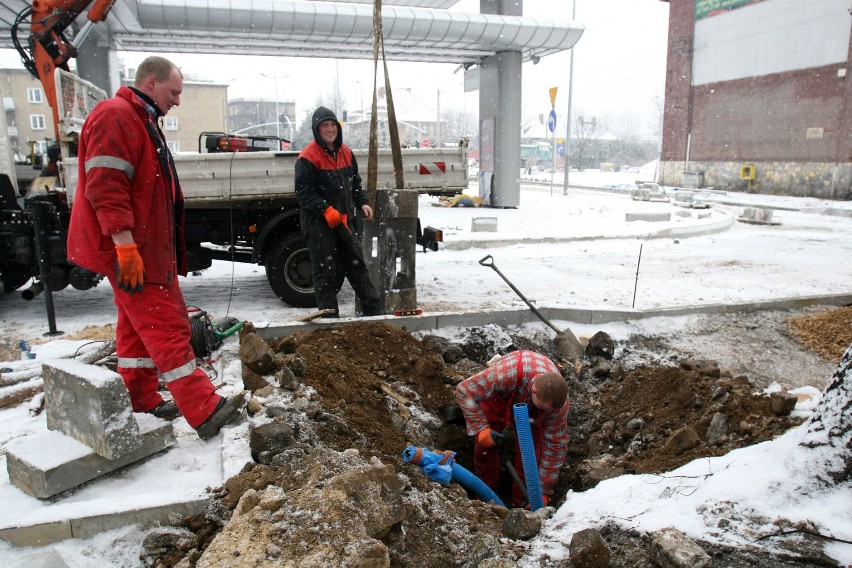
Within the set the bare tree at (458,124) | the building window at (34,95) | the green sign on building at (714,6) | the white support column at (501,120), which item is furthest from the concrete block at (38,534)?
the bare tree at (458,124)

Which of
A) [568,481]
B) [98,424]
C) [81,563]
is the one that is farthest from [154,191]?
[568,481]

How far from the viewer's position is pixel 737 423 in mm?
3375

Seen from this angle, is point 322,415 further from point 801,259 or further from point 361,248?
point 801,259

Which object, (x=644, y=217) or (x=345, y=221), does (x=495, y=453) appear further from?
(x=644, y=217)

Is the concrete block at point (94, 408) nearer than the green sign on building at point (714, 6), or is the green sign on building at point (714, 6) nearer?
the concrete block at point (94, 408)

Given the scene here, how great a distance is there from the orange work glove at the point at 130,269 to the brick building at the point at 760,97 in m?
24.3

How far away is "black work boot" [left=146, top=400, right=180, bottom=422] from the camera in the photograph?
332 centimetres

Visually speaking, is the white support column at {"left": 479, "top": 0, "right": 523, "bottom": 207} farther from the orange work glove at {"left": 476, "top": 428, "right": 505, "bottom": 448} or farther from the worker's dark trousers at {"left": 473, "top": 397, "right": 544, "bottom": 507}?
the orange work glove at {"left": 476, "top": 428, "right": 505, "bottom": 448}

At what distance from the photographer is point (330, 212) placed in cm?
495

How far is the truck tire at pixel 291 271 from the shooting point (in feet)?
20.1

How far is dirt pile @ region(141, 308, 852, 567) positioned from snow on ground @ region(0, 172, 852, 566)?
252 mm

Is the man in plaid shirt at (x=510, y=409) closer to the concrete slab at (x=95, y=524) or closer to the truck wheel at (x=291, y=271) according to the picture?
the concrete slab at (x=95, y=524)

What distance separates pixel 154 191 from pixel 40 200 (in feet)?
11.8

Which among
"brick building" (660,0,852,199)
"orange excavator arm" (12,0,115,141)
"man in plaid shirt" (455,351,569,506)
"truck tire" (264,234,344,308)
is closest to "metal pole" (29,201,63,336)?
"orange excavator arm" (12,0,115,141)
